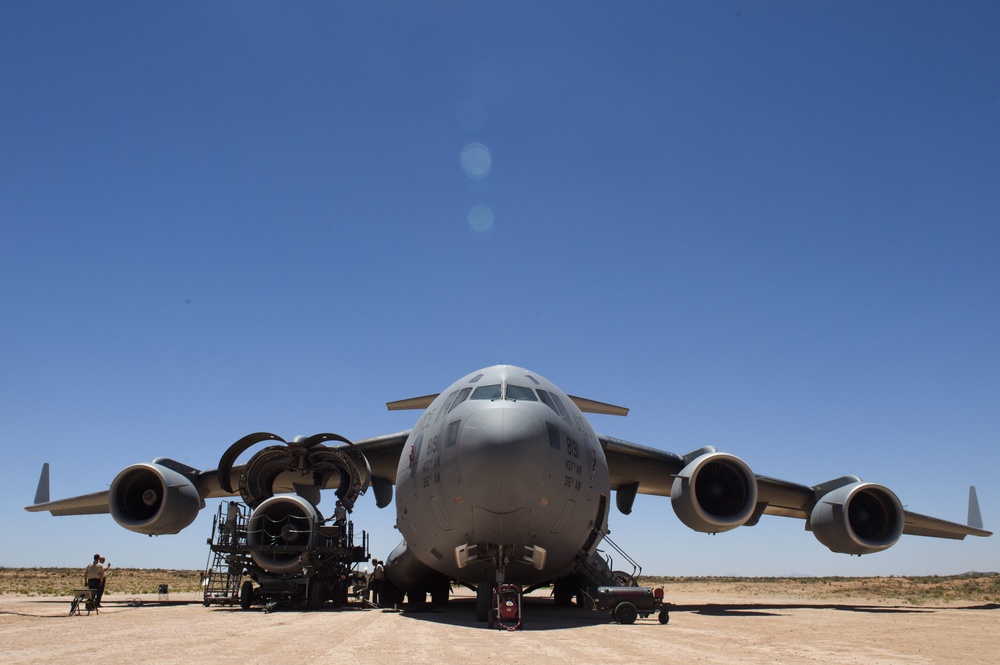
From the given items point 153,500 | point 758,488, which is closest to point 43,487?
point 153,500

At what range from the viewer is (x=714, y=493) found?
51.6 feet

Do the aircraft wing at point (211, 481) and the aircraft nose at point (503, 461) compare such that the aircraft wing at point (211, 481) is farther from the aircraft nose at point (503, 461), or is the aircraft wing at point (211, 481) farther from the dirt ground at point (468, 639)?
the aircraft nose at point (503, 461)

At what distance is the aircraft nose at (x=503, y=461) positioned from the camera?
10.3 metres

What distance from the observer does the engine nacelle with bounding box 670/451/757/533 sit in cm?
1486

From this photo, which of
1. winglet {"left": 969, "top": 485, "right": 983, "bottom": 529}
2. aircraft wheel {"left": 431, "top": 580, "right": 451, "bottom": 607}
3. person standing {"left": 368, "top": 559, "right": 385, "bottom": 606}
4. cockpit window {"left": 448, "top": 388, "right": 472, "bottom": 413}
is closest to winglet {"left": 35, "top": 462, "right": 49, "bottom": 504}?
person standing {"left": 368, "top": 559, "right": 385, "bottom": 606}

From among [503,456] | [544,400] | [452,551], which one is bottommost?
[452,551]

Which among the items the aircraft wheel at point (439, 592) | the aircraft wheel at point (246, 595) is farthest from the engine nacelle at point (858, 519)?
the aircraft wheel at point (246, 595)

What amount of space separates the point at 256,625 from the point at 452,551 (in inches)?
122

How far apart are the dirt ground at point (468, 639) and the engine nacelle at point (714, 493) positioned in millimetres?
2102

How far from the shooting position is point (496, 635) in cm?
904

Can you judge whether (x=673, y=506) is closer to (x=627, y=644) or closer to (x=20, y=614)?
(x=627, y=644)

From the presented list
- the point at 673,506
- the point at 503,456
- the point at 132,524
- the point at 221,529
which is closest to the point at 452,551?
the point at 503,456

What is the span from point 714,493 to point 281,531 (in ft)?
31.8

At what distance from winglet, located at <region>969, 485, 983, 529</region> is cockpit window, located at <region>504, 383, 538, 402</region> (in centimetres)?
1658
